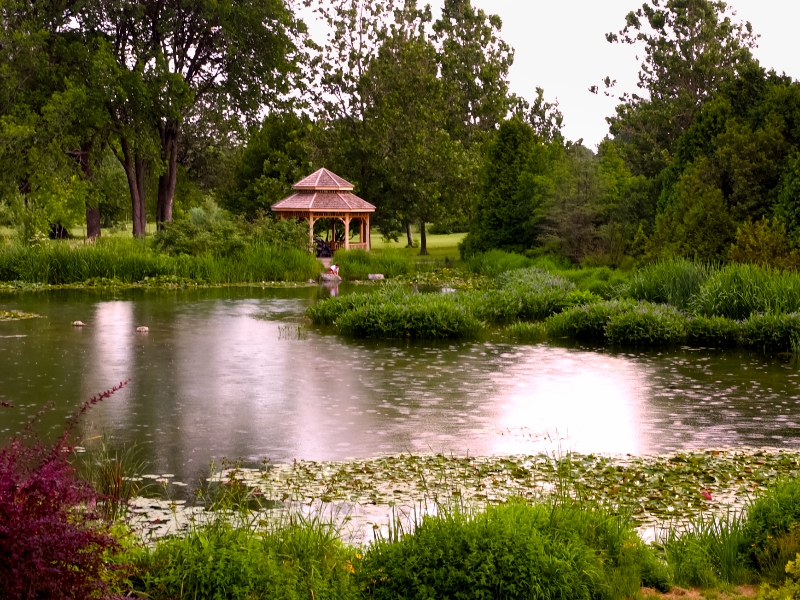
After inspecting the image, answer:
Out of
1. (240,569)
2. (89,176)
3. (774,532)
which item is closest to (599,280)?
(774,532)

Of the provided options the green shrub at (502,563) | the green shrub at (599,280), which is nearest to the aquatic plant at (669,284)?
the green shrub at (599,280)

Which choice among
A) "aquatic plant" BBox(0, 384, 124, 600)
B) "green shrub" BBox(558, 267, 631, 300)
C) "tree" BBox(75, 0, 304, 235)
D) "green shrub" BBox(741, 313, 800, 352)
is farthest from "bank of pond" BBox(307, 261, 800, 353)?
"tree" BBox(75, 0, 304, 235)

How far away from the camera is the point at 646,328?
52.4ft

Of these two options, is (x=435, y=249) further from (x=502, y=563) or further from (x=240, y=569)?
(x=240, y=569)

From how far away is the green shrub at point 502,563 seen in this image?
5.23 m

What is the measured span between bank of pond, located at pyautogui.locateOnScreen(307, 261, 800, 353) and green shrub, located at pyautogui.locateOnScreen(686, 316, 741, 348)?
1 cm

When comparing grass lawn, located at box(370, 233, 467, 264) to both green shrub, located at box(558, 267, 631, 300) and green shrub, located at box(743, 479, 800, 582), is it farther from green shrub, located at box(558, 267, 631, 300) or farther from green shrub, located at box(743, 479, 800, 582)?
green shrub, located at box(743, 479, 800, 582)

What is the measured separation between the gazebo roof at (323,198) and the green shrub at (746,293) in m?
19.1

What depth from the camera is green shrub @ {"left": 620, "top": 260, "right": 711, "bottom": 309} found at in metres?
17.7

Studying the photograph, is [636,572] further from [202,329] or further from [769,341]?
[202,329]

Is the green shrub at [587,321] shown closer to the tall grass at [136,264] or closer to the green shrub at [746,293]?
the green shrub at [746,293]

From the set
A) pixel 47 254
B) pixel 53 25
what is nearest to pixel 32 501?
pixel 47 254

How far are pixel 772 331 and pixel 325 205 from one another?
21.5 metres

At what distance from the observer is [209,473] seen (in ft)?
27.3
